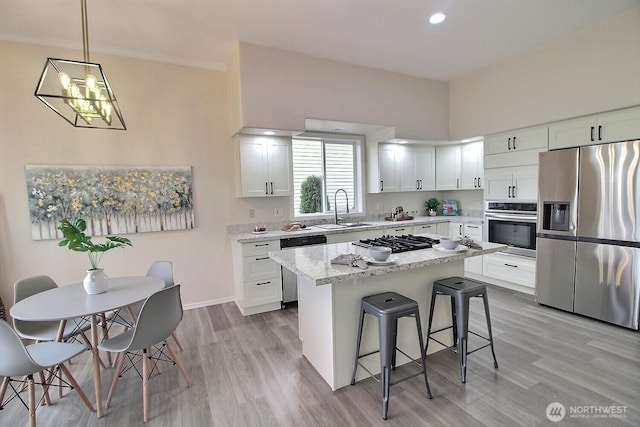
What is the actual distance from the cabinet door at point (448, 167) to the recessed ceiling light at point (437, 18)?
2.52m

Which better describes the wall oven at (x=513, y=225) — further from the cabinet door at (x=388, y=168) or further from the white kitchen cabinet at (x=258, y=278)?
the white kitchen cabinet at (x=258, y=278)

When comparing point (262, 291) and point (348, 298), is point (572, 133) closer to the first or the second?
point (348, 298)

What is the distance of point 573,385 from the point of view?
2.19m

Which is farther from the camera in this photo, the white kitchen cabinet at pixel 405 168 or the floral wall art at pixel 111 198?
the white kitchen cabinet at pixel 405 168

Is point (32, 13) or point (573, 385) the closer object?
point (573, 385)

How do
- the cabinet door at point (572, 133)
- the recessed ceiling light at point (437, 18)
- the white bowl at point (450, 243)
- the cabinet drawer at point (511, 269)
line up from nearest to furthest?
the white bowl at point (450, 243)
the recessed ceiling light at point (437, 18)
the cabinet door at point (572, 133)
the cabinet drawer at point (511, 269)

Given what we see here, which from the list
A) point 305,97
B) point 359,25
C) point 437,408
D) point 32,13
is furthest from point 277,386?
point 32,13

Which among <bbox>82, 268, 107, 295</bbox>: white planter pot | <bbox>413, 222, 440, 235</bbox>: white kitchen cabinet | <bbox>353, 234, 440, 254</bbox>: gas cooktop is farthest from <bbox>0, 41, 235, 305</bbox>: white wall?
<bbox>413, 222, 440, 235</bbox>: white kitchen cabinet

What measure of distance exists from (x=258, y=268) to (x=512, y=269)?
3.39m

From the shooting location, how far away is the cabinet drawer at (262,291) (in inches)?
143

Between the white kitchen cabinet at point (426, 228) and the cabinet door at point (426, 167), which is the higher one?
the cabinet door at point (426, 167)

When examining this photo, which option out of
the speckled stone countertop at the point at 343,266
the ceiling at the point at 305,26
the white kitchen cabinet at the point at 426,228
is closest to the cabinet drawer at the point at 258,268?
the speckled stone countertop at the point at 343,266

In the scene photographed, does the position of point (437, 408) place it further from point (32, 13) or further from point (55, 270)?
point (32, 13)

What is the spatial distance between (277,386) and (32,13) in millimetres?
3840
